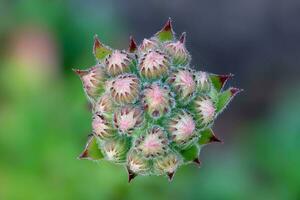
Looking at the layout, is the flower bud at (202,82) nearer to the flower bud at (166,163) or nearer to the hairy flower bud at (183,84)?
the hairy flower bud at (183,84)

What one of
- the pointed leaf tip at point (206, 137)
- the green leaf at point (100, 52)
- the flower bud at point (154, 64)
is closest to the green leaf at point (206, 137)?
the pointed leaf tip at point (206, 137)

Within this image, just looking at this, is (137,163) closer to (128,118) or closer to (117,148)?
(117,148)

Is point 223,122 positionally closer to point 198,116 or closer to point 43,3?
point 43,3

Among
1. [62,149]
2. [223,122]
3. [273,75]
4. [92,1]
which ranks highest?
[92,1]

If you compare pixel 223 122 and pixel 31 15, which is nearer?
pixel 31 15

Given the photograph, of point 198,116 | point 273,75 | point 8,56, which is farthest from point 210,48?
point 198,116

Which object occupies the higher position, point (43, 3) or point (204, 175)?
point (43, 3)

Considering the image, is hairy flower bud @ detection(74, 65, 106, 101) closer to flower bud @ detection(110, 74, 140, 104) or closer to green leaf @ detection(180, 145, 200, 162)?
flower bud @ detection(110, 74, 140, 104)
